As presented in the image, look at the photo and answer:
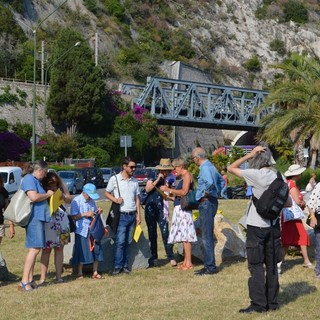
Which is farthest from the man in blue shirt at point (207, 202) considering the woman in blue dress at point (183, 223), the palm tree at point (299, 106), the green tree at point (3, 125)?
the green tree at point (3, 125)

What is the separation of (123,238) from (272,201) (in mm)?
3420

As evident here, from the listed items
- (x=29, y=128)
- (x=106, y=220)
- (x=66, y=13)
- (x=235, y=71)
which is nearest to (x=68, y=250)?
(x=106, y=220)

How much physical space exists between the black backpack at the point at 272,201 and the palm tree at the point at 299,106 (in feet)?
57.0

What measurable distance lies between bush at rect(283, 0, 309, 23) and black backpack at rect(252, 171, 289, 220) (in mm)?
119458

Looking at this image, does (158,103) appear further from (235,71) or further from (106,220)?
(106,220)

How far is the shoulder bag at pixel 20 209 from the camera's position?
880 cm

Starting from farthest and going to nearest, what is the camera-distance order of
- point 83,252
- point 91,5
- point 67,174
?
point 91,5 < point 67,174 < point 83,252

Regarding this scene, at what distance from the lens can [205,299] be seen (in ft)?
27.1

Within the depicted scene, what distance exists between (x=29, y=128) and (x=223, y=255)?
4336 centimetres

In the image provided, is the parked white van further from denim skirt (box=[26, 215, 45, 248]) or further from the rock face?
denim skirt (box=[26, 215, 45, 248])

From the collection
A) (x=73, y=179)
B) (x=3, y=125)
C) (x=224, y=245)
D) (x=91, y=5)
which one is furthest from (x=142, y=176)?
(x=91, y=5)

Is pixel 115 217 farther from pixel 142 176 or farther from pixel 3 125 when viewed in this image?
pixel 3 125

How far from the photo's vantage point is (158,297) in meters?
8.42

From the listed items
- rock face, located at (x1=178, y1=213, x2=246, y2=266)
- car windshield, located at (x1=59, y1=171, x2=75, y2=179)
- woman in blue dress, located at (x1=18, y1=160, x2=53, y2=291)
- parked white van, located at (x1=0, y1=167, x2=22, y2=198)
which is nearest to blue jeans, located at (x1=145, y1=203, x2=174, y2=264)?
rock face, located at (x1=178, y1=213, x2=246, y2=266)
